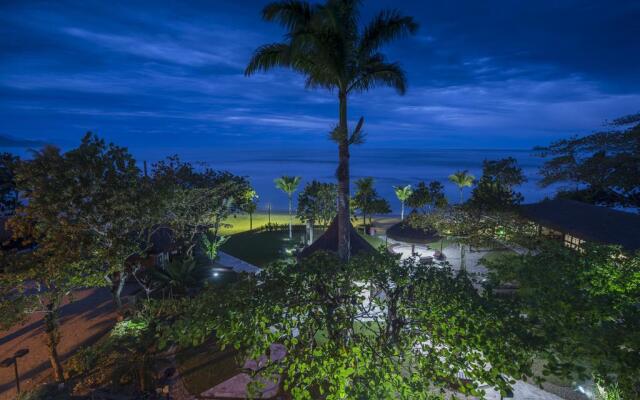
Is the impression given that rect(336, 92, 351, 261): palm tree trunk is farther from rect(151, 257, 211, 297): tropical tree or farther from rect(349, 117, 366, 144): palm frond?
rect(151, 257, 211, 297): tropical tree

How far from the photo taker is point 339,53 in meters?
10.7

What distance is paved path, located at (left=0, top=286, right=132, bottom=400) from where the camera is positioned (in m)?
9.35

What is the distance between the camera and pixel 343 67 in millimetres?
11000

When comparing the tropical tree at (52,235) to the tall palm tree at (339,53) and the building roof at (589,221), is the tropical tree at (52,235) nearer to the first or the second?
the tall palm tree at (339,53)

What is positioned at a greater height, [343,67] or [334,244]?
[343,67]

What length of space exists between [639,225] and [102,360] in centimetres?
2567

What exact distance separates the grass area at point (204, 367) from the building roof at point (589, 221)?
17.9 m

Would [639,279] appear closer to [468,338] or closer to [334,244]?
[468,338]

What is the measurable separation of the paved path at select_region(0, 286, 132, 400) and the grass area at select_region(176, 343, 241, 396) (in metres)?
3.83

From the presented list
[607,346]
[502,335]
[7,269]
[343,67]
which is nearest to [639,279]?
[607,346]

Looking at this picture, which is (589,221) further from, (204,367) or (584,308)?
(204,367)

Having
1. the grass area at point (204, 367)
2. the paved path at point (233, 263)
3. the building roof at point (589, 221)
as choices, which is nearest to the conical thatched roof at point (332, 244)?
the paved path at point (233, 263)

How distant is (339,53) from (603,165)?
2405 centimetres

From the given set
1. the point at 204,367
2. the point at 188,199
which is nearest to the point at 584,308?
the point at 204,367
